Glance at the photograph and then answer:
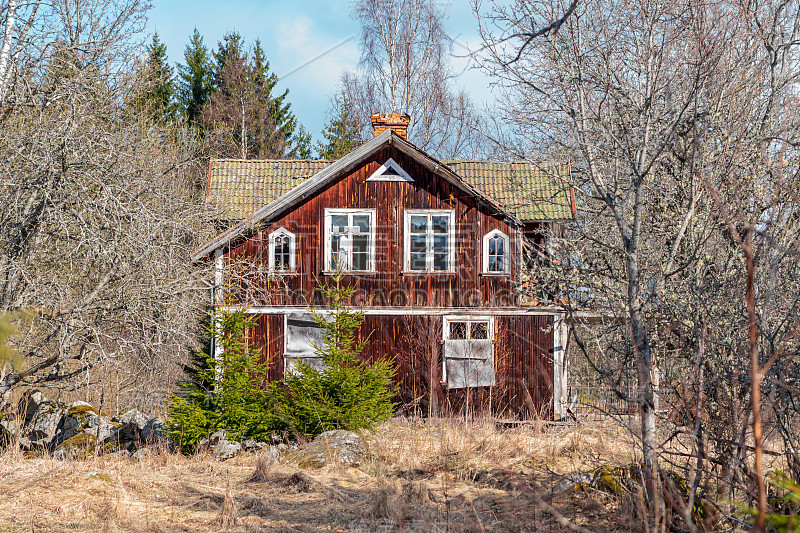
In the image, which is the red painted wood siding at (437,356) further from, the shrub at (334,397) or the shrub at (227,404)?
the shrub at (227,404)

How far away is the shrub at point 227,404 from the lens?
12328 millimetres

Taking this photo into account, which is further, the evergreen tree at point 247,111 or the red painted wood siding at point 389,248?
the evergreen tree at point 247,111

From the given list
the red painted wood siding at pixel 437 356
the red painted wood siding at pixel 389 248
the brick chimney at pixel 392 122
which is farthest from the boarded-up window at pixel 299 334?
the brick chimney at pixel 392 122

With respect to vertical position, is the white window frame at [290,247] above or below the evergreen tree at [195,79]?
below

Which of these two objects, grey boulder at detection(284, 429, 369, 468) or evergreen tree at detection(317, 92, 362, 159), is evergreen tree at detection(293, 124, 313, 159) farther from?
grey boulder at detection(284, 429, 369, 468)

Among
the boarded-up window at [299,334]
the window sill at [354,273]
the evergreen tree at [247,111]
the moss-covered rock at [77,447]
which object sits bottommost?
the moss-covered rock at [77,447]

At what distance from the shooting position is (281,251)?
17.5 meters

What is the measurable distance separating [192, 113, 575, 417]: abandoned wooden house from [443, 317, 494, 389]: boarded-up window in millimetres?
24

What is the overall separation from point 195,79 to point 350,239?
2155 cm

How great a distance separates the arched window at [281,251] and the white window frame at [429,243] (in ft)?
9.02

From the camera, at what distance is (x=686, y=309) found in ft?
20.9

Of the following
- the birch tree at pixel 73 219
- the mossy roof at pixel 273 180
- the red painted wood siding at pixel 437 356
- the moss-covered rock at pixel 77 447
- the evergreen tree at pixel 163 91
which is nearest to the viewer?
the birch tree at pixel 73 219

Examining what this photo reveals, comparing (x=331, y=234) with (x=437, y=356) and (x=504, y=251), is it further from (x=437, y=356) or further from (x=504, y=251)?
(x=504, y=251)

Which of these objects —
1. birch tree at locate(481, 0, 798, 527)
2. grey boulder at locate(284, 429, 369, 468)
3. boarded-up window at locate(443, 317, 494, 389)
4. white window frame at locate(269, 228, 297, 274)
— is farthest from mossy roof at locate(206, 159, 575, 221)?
birch tree at locate(481, 0, 798, 527)
